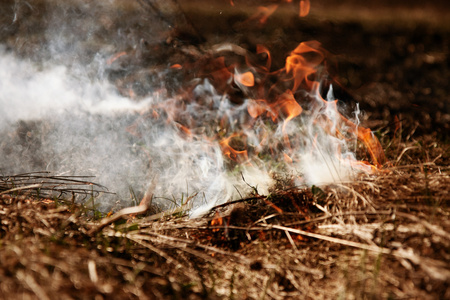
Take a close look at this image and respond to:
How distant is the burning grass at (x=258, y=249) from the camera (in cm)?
130

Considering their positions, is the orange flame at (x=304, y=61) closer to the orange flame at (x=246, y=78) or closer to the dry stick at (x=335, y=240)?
the orange flame at (x=246, y=78)

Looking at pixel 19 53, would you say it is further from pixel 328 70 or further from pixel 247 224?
pixel 328 70

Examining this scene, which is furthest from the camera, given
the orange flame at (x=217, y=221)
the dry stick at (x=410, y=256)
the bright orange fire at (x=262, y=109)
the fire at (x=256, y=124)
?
the bright orange fire at (x=262, y=109)

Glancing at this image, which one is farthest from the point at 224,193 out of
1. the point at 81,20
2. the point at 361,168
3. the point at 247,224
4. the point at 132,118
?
the point at 81,20

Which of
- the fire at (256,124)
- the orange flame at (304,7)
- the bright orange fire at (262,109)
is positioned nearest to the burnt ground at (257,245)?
the fire at (256,124)

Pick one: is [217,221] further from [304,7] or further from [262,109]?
[304,7]

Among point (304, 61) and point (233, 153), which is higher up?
point (304, 61)

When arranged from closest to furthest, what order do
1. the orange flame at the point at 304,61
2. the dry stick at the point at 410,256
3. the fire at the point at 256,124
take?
the dry stick at the point at 410,256 < the fire at the point at 256,124 < the orange flame at the point at 304,61

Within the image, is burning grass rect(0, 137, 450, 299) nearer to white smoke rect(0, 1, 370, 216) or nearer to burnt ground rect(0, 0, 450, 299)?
burnt ground rect(0, 0, 450, 299)

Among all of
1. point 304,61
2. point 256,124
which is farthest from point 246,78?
point 256,124

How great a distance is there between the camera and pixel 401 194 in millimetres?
1868

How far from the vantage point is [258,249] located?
1.77 m

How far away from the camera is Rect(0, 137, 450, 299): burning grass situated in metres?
1.30

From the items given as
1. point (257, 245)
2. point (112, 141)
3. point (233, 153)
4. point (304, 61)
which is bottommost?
point (233, 153)
